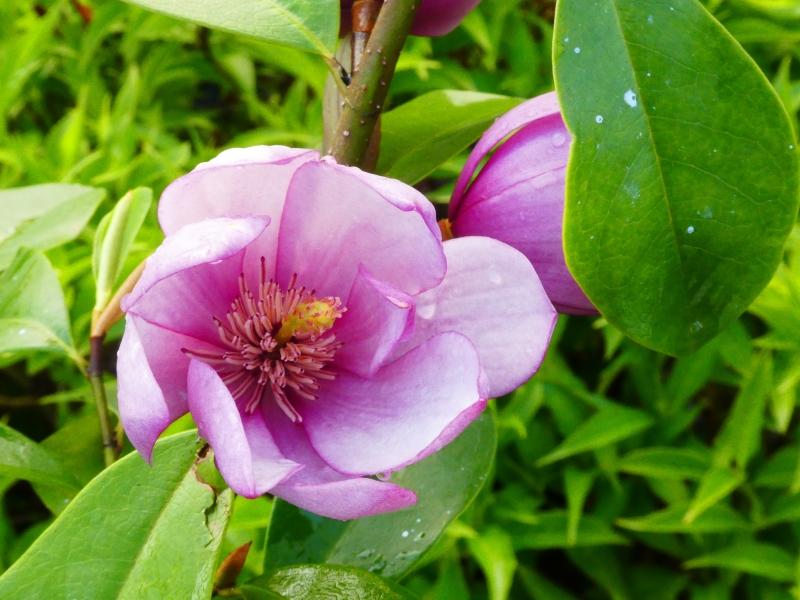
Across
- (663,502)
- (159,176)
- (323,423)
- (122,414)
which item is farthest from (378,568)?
(663,502)

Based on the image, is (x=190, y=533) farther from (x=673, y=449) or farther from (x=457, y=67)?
(x=457, y=67)

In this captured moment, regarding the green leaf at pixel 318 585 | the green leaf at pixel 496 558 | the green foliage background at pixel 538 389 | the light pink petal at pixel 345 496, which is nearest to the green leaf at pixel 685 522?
the green foliage background at pixel 538 389

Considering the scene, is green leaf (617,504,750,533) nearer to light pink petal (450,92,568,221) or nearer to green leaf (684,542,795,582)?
green leaf (684,542,795,582)

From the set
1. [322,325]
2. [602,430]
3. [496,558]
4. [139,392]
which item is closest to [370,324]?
[322,325]

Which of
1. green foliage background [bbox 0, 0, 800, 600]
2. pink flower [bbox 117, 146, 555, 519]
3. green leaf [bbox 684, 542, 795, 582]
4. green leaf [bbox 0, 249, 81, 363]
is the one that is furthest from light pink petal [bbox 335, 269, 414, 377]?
green leaf [bbox 684, 542, 795, 582]

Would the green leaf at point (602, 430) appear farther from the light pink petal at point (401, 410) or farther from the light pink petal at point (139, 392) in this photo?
the light pink petal at point (139, 392)

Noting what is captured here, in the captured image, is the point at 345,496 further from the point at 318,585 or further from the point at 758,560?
the point at 758,560

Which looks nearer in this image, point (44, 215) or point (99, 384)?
point (99, 384)
